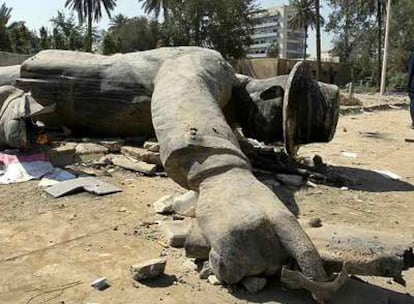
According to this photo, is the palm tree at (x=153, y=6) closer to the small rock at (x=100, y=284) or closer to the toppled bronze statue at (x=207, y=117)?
the toppled bronze statue at (x=207, y=117)

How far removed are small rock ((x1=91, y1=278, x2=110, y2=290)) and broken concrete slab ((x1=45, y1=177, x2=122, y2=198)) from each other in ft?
5.94

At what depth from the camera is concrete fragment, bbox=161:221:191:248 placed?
11.0ft

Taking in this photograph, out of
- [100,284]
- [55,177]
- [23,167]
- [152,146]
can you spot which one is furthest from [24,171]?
[100,284]

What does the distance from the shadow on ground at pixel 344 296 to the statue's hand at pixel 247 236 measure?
104 millimetres

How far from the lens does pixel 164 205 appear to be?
413 centimetres

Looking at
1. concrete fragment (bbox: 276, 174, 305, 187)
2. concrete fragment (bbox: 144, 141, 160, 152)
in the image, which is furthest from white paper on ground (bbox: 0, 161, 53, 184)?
concrete fragment (bbox: 276, 174, 305, 187)

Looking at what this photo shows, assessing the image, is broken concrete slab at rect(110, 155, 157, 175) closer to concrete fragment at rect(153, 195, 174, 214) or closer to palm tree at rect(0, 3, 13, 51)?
concrete fragment at rect(153, 195, 174, 214)

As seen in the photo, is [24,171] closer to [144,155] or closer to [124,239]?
[144,155]

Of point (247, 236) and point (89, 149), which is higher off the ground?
point (247, 236)

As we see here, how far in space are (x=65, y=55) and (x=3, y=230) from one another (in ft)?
10.8

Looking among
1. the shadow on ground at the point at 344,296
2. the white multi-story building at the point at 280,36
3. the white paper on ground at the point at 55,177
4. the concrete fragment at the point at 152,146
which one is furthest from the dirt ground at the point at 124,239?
the white multi-story building at the point at 280,36

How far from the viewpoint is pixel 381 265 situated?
249 cm

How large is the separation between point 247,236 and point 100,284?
838 mm

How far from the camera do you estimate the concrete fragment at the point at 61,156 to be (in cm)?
553
